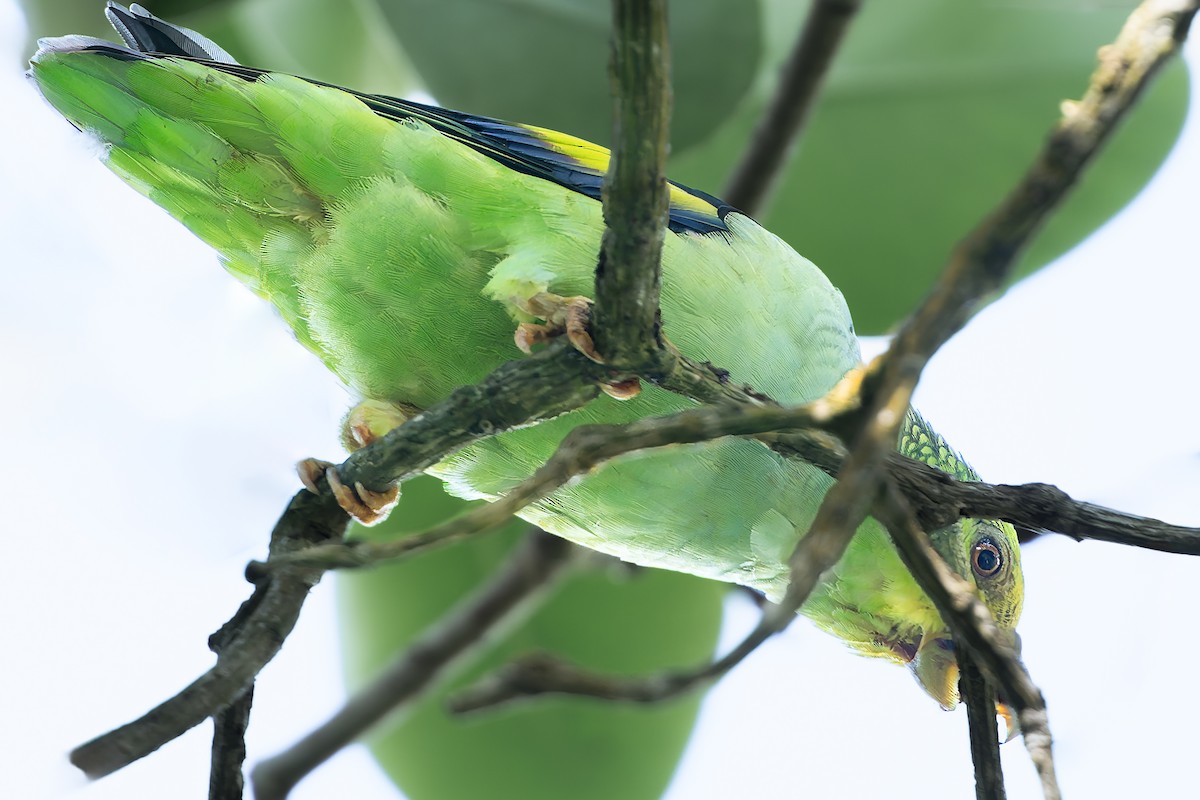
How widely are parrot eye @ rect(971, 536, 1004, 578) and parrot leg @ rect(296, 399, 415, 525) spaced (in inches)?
59.5

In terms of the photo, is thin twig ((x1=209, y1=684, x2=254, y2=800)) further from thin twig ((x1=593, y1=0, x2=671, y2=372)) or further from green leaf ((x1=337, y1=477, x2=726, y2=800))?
green leaf ((x1=337, y1=477, x2=726, y2=800))

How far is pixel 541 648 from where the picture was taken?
4461mm

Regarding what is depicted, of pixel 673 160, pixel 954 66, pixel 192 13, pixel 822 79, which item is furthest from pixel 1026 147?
pixel 192 13

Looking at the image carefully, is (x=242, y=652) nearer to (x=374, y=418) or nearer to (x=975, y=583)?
(x=374, y=418)

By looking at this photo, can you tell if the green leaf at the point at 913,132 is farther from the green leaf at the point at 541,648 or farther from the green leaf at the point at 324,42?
the green leaf at the point at 541,648

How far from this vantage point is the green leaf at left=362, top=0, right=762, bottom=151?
3818mm

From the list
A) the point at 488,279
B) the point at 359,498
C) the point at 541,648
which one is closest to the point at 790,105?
the point at 488,279

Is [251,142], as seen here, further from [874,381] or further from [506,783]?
[506,783]

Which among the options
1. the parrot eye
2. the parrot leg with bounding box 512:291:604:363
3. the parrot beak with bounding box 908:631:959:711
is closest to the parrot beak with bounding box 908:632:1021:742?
the parrot beak with bounding box 908:631:959:711

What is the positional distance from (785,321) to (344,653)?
2653 millimetres

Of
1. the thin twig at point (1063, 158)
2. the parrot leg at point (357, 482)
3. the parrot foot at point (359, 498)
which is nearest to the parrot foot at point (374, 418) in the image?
the parrot leg at point (357, 482)

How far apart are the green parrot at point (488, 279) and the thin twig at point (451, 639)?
1.15 meters

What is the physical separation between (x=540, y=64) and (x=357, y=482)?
2156mm

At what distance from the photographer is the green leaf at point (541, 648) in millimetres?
4371
